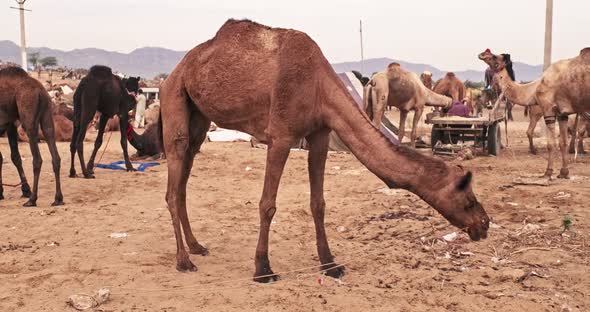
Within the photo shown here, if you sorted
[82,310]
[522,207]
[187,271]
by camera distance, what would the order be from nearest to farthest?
[82,310] → [187,271] → [522,207]

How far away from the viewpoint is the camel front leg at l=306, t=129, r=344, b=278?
534 centimetres

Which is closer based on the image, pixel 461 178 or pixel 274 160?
pixel 461 178

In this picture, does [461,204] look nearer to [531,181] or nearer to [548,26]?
[531,181]

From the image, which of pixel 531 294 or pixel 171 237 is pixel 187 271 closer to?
pixel 171 237

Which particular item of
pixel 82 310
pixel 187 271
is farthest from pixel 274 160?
pixel 82 310

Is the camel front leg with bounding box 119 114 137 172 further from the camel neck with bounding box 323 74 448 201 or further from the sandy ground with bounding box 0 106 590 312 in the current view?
the camel neck with bounding box 323 74 448 201

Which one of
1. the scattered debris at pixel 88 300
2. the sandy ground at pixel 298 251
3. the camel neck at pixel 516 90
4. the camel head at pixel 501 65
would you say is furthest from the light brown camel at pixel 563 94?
the scattered debris at pixel 88 300

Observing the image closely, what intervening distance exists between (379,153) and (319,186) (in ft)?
3.03

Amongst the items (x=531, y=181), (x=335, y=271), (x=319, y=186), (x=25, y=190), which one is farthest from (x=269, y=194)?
(x=531, y=181)

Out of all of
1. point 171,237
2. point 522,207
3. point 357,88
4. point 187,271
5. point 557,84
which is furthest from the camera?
point 357,88

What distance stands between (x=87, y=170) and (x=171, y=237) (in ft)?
15.9

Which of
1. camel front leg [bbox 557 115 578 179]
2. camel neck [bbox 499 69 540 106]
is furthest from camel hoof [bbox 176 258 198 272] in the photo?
camel neck [bbox 499 69 540 106]

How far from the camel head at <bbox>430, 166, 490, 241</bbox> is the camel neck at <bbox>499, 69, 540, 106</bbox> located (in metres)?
7.87

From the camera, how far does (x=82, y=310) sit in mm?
4340
